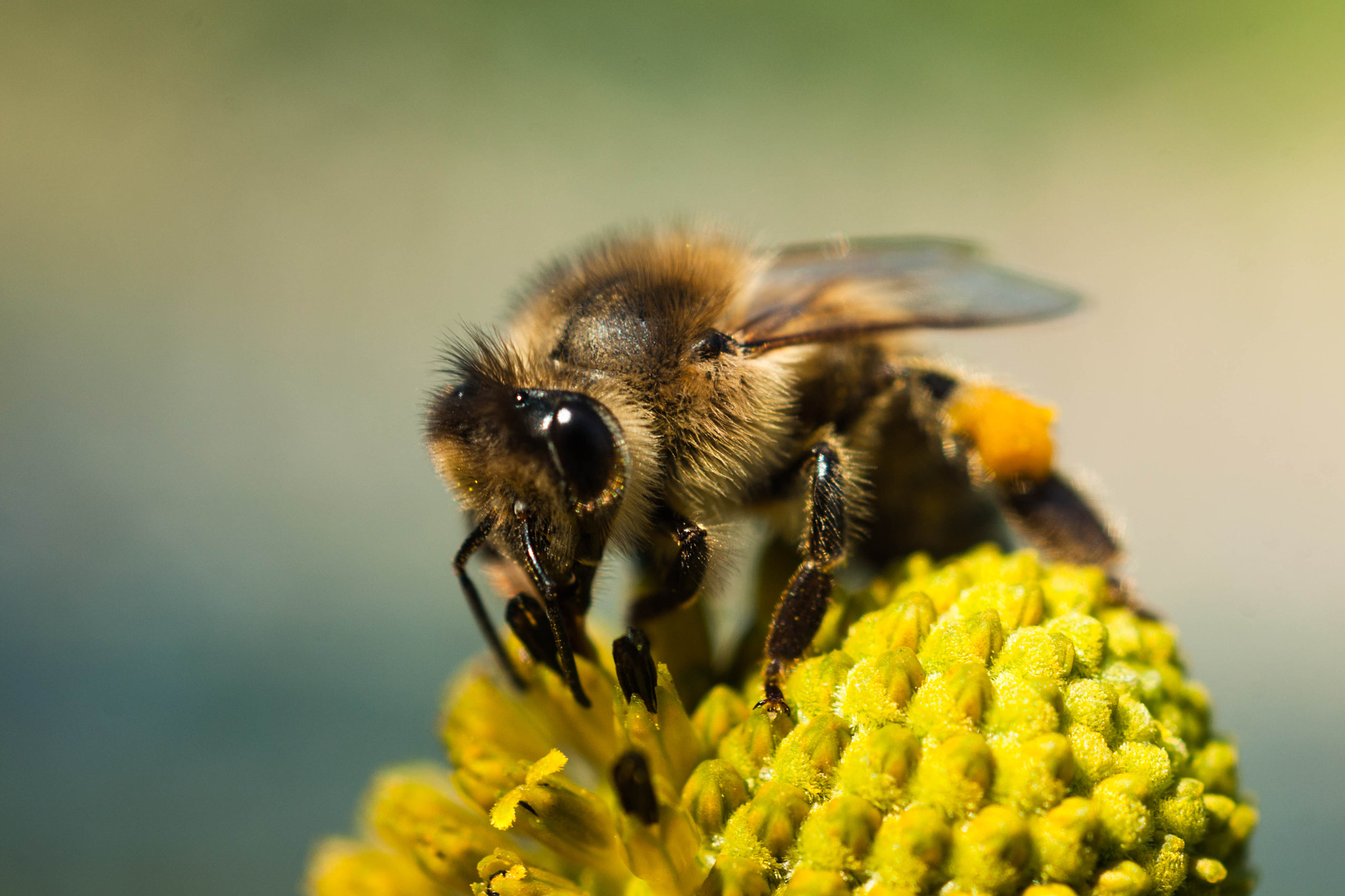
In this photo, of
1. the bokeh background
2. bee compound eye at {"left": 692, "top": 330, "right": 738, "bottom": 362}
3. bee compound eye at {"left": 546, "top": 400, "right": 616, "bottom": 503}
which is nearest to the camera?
bee compound eye at {"left": 546, "top": 400, "right": 616, "bottom": 503}

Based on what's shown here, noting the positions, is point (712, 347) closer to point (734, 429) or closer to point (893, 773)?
point (734, 429)

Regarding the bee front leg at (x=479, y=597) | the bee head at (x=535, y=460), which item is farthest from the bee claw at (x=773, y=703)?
the bee front leg at (x=479, y=597)

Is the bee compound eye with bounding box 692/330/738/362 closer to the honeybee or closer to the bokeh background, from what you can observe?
the honeybee

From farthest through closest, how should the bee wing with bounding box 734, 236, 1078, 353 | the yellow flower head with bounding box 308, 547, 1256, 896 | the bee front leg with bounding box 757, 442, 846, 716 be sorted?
the bee wing with bounding box 734, 236, 1078, 353, the bee front leg with bounding box 757, 442, 846, 716, the yellow flower head with bounding box 308, 547, 1256, 896

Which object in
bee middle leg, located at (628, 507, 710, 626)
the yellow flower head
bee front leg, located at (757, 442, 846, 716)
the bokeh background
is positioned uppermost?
the bokeh background

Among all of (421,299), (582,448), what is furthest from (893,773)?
(421,299)

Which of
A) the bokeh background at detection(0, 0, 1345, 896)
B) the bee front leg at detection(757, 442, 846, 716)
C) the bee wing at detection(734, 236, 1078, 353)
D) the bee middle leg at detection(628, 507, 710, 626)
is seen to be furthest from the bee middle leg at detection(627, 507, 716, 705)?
the bokeh background at detection(0, 0, 1345, 896)

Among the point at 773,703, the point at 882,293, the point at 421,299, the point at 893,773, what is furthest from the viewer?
the point at 421,299

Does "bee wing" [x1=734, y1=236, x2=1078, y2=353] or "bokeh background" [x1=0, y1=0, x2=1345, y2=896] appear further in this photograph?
"bokeh background" [x1=0, y1=0, x2=1345, y2=896]

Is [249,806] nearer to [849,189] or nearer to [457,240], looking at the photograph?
[457,240]
